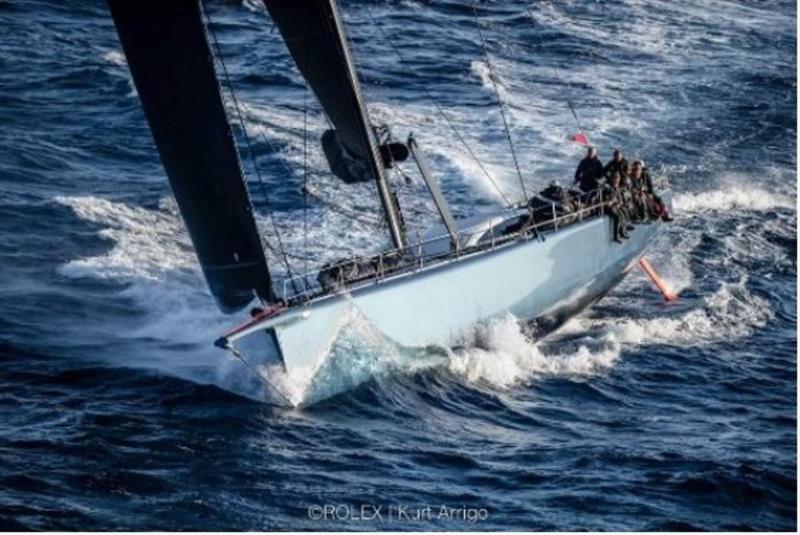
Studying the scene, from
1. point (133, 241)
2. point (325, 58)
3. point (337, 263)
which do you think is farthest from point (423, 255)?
point (133, 241)

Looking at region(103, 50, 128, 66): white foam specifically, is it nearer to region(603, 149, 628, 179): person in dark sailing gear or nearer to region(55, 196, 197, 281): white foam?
region(55, 196, 197, 281): white foam

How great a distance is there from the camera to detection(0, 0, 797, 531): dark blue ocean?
625 inches

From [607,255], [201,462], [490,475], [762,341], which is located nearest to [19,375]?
[201,462]

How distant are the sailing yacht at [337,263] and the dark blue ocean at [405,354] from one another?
1.76 ft

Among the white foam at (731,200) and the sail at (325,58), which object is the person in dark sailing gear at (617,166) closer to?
the sail at (325,58)

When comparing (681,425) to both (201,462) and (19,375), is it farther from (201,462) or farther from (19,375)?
(19,375)

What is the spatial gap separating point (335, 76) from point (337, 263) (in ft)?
7.80

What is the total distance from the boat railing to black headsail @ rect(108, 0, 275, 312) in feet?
2.50

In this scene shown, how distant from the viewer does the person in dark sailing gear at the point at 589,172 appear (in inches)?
906

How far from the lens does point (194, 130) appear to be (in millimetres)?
17734

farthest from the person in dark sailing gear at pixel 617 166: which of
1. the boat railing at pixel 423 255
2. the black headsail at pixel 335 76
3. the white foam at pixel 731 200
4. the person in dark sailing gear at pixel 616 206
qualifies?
the white foam at pixel 731 200

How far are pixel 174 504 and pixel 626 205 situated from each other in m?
10.1

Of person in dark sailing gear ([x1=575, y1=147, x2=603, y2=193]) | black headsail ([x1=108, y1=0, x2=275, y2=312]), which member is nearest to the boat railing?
person in dark sailing gear ([x1=575, y1=147, x2=603, y2=193])

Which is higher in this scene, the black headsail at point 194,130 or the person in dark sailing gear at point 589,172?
the black headsail at point 194,130
